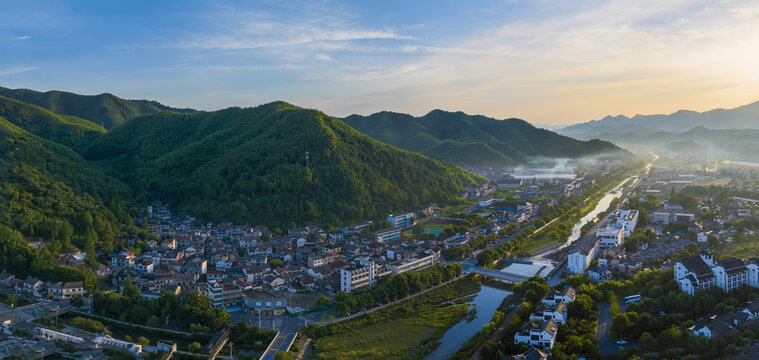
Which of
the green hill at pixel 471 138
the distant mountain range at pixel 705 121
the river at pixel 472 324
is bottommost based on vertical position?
the river at pixel 472 324

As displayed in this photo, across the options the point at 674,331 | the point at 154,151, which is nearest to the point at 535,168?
the point at 154,151

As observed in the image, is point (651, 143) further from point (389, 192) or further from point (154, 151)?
point (154, 151)

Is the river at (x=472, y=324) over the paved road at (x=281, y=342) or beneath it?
beneath

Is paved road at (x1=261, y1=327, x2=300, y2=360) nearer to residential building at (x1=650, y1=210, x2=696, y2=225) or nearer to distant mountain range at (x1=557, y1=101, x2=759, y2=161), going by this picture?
residential building at (x1=650, y1=210, x2=696, y2=225)

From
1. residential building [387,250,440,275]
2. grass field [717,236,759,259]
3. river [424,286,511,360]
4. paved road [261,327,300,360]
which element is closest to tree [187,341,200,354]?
paved road [261,327,300,360]

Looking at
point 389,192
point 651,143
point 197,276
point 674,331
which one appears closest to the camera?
point 674,331

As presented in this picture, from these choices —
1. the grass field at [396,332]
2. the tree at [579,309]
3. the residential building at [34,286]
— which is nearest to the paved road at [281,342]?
the grass field at [396,332]

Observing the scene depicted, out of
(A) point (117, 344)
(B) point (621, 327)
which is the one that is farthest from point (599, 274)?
(A) point (117, 344)

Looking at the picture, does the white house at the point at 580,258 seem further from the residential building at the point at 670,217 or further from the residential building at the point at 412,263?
the residential building at the point at 670,217
